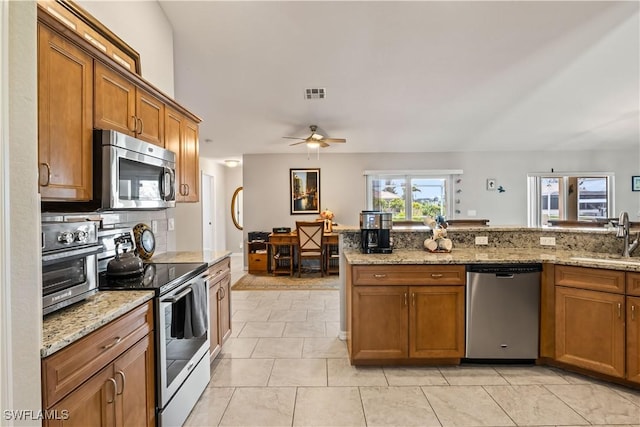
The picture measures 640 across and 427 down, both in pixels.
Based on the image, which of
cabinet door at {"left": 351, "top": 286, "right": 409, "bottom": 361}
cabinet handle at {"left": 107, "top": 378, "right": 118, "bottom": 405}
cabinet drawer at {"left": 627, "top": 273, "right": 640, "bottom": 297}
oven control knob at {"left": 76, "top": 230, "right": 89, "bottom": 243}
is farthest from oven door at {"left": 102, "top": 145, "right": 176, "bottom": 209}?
cabinet drawer at {"left": 627, "top": 273, "right": 640, "bottom": 297}

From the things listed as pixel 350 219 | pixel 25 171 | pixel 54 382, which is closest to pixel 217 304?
pixel 54 382

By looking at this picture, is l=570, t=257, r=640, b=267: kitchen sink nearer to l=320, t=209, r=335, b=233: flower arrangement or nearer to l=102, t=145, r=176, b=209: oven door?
l=102, t=145, r=176, b=209: oven door

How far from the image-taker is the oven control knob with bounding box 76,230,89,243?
4.24 feet

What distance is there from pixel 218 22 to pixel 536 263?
128 inches

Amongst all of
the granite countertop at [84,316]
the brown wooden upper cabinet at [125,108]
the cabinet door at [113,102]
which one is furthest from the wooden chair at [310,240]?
the granite countertop at [84,316]

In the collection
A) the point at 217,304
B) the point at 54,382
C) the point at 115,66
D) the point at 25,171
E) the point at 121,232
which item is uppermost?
the point at 115,66

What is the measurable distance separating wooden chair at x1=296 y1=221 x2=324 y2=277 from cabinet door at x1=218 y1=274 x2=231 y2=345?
282cm

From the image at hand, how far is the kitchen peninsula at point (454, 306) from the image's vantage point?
224 centimetres

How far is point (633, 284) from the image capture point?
2109 mm

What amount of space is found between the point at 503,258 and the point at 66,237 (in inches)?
110

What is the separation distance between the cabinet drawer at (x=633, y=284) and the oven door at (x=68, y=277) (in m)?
3.21

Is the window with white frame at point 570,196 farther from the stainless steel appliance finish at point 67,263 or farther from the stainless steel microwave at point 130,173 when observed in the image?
the stainless steel appliance finish at point 67,263

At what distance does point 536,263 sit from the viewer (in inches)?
96.7

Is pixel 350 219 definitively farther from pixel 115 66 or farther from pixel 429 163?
pixel 115 66
